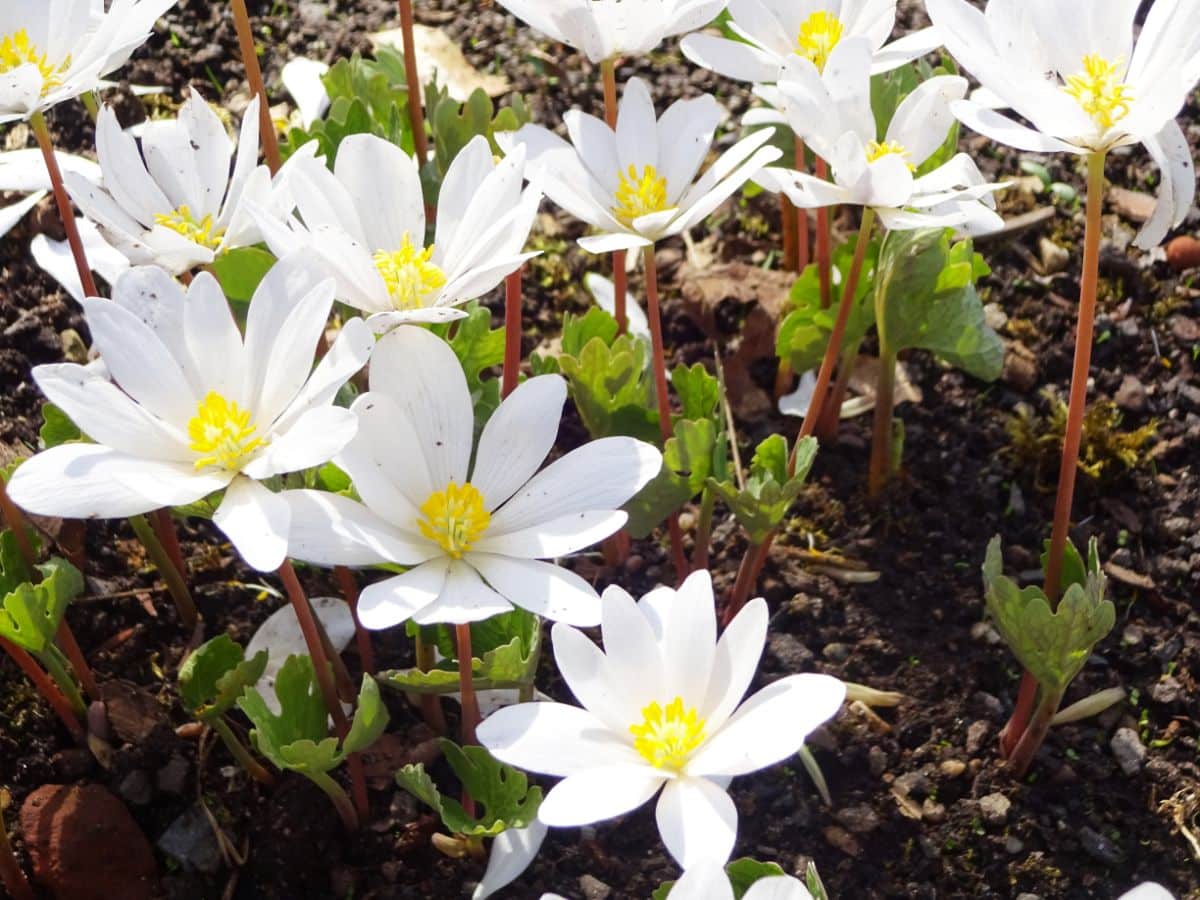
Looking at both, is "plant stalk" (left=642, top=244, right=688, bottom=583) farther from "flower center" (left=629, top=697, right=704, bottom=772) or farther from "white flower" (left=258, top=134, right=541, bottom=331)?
"flower center" (left=629, top=697, right=704, bottom=772)

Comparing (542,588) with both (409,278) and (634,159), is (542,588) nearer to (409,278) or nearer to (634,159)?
(409,278)

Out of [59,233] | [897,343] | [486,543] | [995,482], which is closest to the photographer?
[486,543]

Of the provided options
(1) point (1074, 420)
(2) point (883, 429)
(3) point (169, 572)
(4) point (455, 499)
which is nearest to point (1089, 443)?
(2) point (883, 429)

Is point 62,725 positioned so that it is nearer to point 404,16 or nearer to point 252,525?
point 252,525

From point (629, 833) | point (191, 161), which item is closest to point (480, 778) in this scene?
point (629, 833)

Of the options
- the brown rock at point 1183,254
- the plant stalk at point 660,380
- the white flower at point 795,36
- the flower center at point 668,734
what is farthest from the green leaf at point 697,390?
the brown rock at point 1183,254

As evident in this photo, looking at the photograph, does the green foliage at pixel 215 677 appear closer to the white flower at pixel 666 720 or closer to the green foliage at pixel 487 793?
the green foliage at pixel 487 793

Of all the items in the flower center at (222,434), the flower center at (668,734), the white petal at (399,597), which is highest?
the flower center at (222,434)
